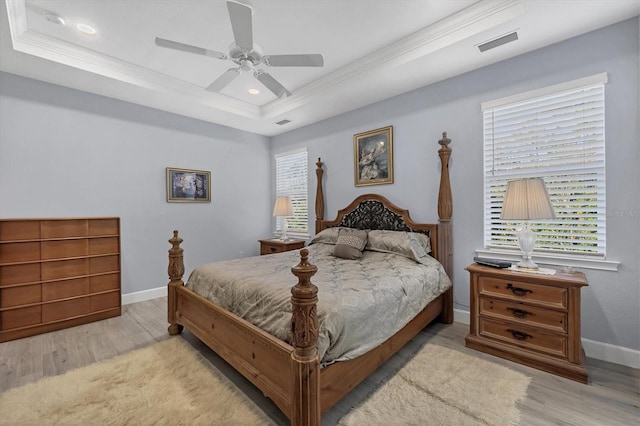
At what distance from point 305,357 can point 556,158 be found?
281cm

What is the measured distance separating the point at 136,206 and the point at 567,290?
489 cm

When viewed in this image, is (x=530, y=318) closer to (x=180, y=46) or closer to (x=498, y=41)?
(x=498, y=41)

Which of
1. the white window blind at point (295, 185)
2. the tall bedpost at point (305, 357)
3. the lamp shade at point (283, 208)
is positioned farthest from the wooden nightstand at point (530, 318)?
the white window blind at point (295, 185)

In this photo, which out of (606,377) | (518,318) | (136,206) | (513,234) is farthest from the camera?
(136,206)

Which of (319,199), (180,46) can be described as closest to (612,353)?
(319,199)

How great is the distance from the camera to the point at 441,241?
10.5ft

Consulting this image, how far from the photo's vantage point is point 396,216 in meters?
3.65

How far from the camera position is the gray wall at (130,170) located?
317 cm

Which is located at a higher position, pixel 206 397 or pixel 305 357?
pixel 305 357

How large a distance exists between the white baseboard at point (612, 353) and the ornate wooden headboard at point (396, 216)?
4.08 ft

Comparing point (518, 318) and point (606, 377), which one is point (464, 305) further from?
point (606, 377)

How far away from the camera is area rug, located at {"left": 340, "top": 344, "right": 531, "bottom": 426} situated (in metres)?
1.68

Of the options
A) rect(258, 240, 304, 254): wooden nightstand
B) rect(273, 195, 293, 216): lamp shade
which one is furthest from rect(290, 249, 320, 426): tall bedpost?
rect(273, 195, 293, 216): lamp shade

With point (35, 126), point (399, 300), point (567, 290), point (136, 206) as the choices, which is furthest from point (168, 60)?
point (567, 290)
